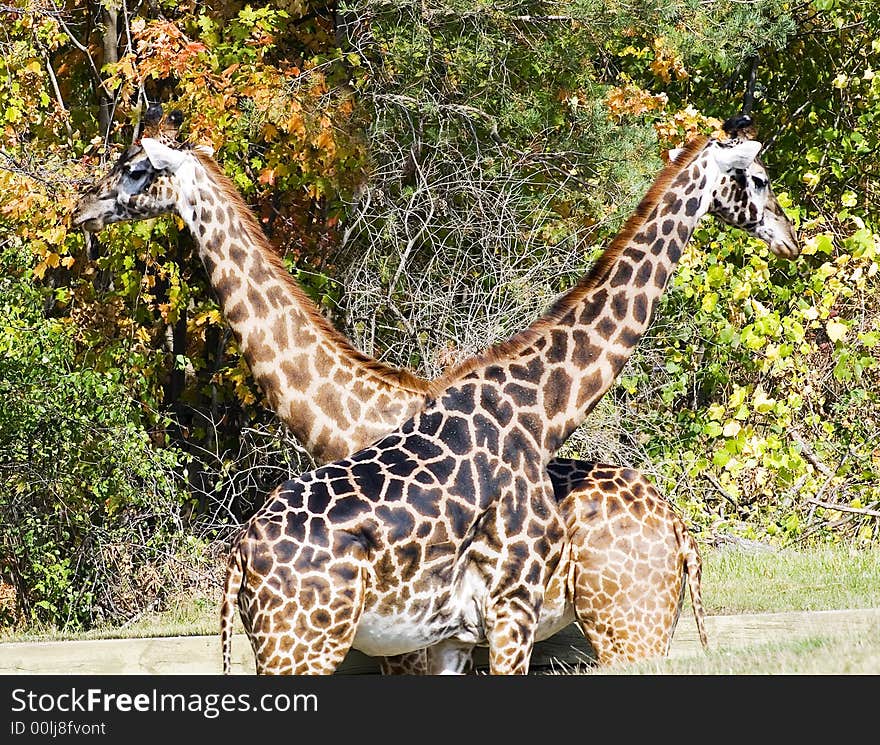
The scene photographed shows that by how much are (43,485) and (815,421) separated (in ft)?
20.9

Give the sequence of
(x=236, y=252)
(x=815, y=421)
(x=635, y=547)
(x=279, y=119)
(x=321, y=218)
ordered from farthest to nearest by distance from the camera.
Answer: (x=321, y=218)
(x=815, y=421)
(x=279, y=119)
(x=236, y=252)
(x=635, y=547)

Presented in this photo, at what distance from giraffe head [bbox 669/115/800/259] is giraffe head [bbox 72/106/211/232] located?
2696 mm

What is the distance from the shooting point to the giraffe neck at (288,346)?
6699mm

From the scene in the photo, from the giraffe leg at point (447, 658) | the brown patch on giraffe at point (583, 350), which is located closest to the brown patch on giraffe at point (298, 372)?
the brown patch on giraffe at point (583, 350)

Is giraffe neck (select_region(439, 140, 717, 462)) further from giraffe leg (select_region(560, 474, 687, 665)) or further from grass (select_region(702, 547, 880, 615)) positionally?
grass (select_region(702, 547, 880, 615))

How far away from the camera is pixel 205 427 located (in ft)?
41.2

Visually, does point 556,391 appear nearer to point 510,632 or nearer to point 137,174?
point 510,632

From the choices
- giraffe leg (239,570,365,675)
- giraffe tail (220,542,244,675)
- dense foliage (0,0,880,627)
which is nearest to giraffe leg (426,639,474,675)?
giraffe leg (239,570,365,675)

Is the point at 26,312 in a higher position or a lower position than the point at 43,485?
higher

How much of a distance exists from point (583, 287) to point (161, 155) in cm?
246

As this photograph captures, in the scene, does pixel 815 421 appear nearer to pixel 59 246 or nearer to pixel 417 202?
pixel 417 202

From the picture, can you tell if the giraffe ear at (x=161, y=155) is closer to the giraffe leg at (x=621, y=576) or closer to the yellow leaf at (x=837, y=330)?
the giraffe leg at (x=621, y=576)

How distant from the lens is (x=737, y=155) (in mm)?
6656

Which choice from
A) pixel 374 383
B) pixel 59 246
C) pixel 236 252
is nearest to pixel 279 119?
pixel 59 246
